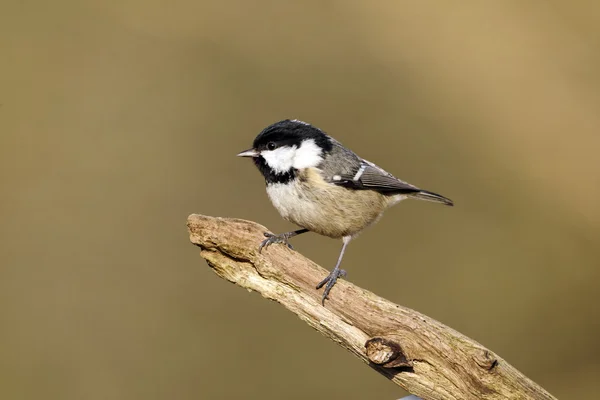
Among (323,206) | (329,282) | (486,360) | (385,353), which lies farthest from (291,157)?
(486,360)

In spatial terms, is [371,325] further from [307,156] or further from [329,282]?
[307,156]

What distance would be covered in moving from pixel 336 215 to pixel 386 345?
74 centimetres

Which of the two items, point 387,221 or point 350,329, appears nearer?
point 350,329

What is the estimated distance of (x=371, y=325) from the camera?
2.26 m

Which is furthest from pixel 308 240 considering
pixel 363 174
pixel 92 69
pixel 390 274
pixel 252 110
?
pixel 92 69

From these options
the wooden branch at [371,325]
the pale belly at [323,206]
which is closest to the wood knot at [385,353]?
the wooden branch at [371,325]

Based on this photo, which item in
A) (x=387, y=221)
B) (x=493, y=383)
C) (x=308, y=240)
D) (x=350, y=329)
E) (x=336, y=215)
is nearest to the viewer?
(x=493, y=383)

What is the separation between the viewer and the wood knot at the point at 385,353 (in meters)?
2.10

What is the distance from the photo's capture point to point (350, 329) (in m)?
2.29

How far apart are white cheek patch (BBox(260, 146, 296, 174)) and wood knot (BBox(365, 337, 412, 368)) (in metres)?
0.84

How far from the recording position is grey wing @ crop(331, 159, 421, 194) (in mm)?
2801

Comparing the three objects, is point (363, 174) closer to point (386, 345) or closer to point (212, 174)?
point (386, 345)

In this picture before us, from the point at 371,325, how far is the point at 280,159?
2.59ft

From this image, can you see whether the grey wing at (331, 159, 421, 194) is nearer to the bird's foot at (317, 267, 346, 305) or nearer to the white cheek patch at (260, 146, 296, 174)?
the white cheek patch at (260, 146, 296, 174)
